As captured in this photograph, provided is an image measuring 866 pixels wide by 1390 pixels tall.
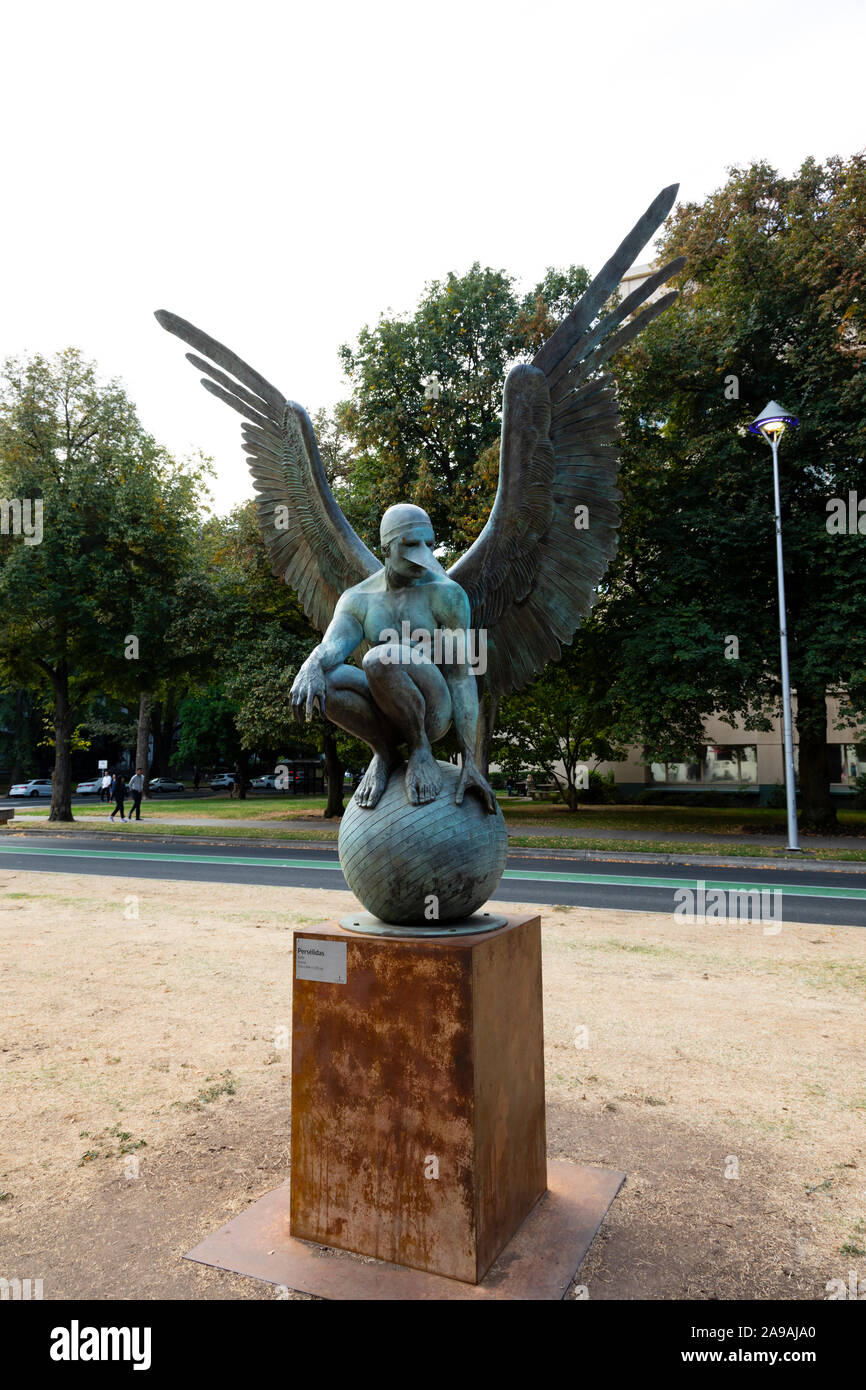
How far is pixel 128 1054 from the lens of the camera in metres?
5.88

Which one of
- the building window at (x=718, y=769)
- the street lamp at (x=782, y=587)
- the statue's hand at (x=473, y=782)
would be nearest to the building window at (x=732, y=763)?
the building window at (x=718, y=769)

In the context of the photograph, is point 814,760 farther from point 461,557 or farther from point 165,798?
point 165,798

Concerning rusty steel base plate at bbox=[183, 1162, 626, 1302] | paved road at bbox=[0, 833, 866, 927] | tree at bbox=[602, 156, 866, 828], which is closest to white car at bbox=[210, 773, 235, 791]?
paved road at bbox=[0, 833, 866, 927]

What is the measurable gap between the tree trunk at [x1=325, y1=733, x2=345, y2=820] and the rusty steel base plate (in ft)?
72.9

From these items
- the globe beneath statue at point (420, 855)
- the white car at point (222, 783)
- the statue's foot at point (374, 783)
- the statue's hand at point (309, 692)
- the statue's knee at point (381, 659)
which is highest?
the statue's knee at point (381, 659)

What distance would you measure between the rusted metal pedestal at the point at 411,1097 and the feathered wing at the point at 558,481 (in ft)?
5.58

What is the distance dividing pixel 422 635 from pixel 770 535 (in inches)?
→ 665

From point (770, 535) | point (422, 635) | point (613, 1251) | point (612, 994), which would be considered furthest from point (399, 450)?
point (613, 1251)

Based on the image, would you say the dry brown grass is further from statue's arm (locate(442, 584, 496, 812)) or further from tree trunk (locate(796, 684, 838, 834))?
tree trunk (locate(796, 684, 838, 834))

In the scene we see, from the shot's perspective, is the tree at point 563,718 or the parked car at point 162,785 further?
the parked car at point 162,785

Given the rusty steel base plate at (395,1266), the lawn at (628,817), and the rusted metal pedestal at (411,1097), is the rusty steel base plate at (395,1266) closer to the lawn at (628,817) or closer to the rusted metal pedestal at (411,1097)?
the rusted metal pedestal at (411,1097)

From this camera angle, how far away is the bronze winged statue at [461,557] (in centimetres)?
366

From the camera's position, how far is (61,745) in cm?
2517
